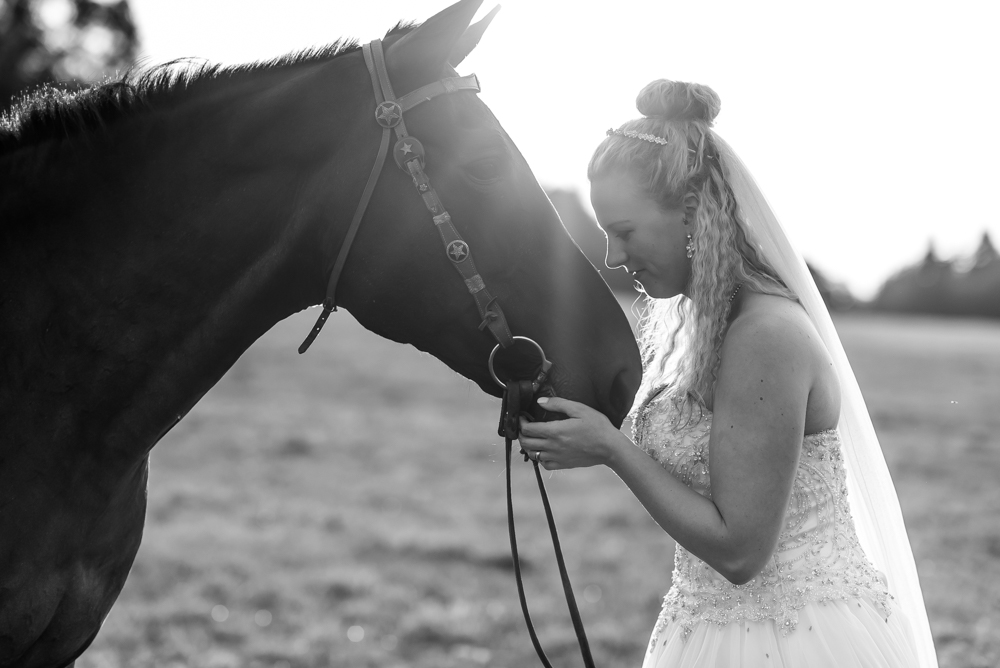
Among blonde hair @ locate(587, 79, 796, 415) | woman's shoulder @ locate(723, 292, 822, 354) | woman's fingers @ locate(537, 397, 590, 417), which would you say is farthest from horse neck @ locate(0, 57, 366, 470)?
woman's shoulder @ locate(723, 292, 822, 354)

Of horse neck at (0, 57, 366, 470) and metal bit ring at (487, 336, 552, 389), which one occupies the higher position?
horse neck at (0, 57, 366, 470)

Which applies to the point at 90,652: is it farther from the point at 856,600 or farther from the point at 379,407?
the point at 379,407

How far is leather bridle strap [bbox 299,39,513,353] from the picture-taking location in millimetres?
2193

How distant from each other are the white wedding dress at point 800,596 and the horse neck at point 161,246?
1.23 metres

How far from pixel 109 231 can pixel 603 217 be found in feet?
4.49

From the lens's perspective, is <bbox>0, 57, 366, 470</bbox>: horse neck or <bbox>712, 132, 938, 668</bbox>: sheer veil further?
<bbox>712, 132, 938, 668</bbox>: sheer veil

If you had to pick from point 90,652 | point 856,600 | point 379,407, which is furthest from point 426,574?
point 379,407

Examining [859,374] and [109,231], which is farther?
[859,374]

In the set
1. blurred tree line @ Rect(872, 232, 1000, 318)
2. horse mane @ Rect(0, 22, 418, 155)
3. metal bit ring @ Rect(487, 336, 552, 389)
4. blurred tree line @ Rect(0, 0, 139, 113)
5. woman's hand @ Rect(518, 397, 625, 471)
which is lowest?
blurred tree line @ Rect(872, 232, 1000, 318)

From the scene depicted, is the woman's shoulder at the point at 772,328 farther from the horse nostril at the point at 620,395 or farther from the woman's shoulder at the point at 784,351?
the horse nostril at the point at 620,395

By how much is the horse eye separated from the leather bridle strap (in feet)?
0.42

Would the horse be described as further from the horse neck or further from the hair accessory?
the hair accessory

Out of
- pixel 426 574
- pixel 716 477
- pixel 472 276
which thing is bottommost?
pixel 426 574

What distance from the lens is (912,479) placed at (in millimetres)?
11359
